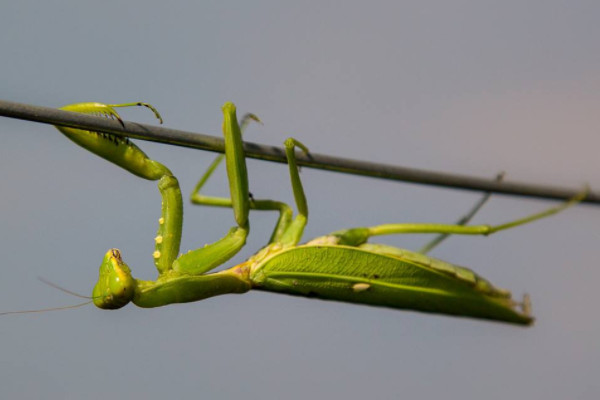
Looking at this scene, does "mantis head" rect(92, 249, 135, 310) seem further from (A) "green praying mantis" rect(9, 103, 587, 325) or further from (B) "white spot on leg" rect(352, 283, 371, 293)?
(B) "white spot on leg" rect(352, 283, 371, 293)

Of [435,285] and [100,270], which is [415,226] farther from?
[100,270]

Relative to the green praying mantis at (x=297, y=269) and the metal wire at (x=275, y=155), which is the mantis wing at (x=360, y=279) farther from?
the metal wire at (x=275, y=155)

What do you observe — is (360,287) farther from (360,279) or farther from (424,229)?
(424,229)

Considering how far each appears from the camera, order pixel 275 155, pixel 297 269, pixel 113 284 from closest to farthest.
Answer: pixel 275 155 → pixel 113 284 → pixel 297 269

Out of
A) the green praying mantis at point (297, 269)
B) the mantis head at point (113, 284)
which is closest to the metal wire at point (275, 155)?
the green praying mantis at point (297, 269)

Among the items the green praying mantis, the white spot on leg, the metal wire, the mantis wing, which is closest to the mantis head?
the green praying mantis

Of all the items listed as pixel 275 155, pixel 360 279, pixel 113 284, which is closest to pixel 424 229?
pixel 360 279
